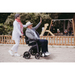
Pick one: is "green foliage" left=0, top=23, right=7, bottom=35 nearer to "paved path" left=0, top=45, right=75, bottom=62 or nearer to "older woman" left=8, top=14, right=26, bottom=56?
"paved path" left=0, top=45, right=75, bottom=62

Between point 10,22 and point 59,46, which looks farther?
point 59,46

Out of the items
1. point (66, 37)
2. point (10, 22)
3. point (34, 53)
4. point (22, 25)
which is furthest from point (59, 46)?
point (10, 22)

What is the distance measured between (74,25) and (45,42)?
12.9 feet

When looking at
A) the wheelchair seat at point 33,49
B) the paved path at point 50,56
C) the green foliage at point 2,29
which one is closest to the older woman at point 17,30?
the paved path at point 50,56

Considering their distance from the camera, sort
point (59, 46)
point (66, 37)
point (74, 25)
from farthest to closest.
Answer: point (74, 25) → point (66, 37) → point (59, 46)

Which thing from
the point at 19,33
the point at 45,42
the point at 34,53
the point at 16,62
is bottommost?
the point at 16,62

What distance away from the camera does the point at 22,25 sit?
542 cm

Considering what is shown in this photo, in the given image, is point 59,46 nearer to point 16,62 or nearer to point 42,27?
point 42,27

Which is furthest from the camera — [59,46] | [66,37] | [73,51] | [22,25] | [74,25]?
[74,25]

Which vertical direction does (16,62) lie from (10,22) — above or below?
below

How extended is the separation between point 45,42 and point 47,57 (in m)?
0.74

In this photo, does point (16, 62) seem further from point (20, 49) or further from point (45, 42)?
point (45, 42)

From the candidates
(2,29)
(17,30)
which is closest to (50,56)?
(17,30)

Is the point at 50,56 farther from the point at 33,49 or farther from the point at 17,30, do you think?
the point at 17,30
